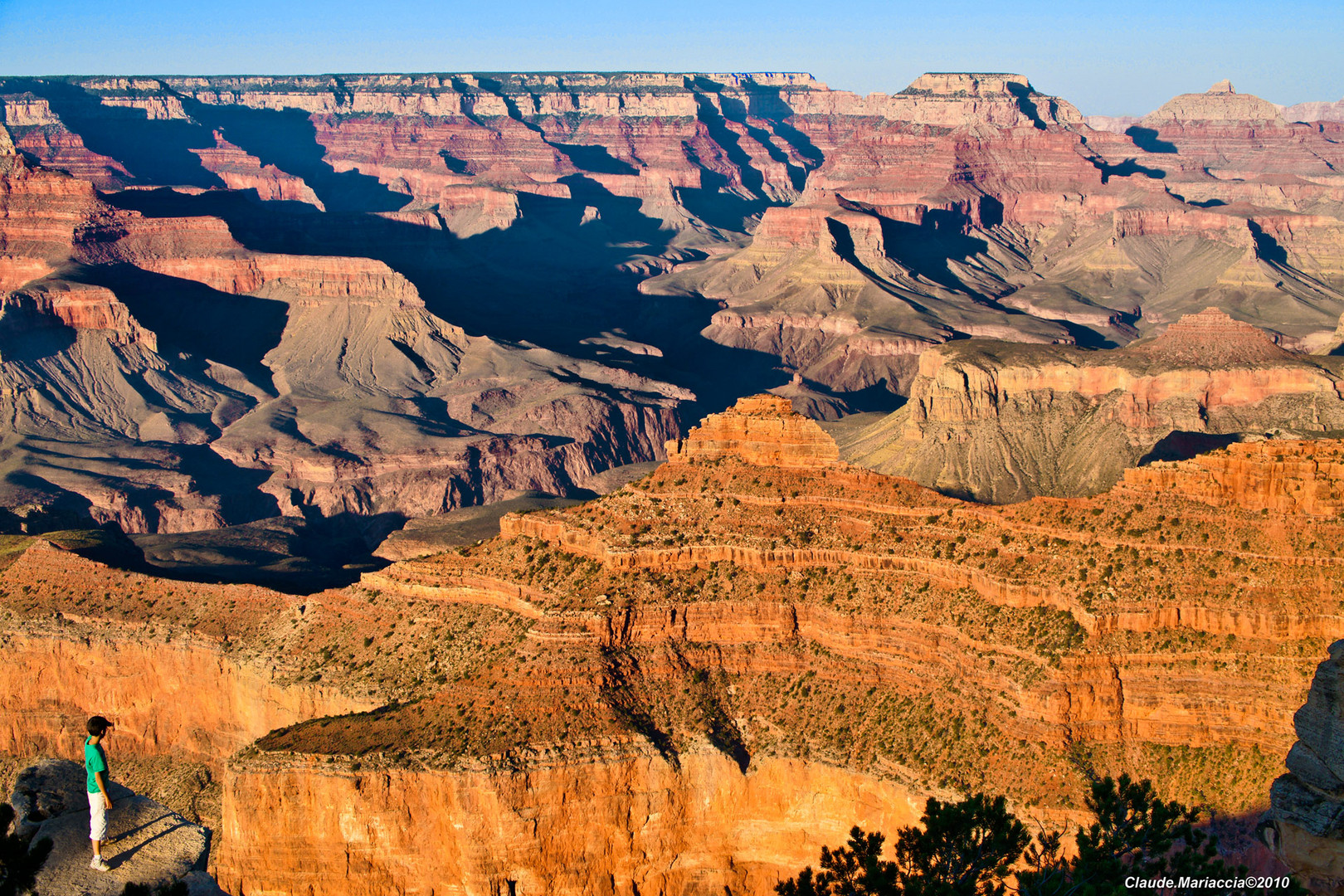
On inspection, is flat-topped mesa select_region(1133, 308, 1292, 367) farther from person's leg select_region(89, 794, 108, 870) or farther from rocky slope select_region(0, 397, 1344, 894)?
person's leg select_region(89, 794, 108, 870)

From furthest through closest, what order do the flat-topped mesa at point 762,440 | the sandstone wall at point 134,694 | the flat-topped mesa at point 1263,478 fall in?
the sandstone wall at point 134,694 < the flat-topped mesa at point 762,440 < the flat-topped mesa at point 1263,478

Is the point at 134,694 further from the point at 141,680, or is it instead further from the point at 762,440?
the point at 762,440

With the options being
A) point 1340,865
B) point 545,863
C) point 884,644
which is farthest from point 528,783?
point 1340,865

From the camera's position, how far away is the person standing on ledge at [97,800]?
86.0 ft

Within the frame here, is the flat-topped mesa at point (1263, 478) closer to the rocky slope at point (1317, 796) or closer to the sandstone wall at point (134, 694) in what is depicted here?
the rocky slope at point (1317, 796)

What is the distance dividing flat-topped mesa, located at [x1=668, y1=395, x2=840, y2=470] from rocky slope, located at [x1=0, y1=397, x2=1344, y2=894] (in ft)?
3.27

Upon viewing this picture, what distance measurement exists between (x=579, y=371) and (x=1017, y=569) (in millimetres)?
150909

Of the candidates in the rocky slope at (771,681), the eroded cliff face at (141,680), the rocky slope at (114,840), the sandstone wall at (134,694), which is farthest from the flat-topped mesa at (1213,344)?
the rocky slope at (114,840)

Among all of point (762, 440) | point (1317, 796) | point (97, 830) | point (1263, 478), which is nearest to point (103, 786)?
point (97, 830)

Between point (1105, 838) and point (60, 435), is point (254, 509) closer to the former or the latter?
point (60, 435)

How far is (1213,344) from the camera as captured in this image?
127 metres

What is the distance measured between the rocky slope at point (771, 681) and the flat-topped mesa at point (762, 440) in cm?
100

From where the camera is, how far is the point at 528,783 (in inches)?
1794

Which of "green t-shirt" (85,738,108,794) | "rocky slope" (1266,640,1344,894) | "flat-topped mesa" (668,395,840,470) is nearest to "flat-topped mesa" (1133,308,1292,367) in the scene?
"flat-topped mesa" (668,395,840,470)
